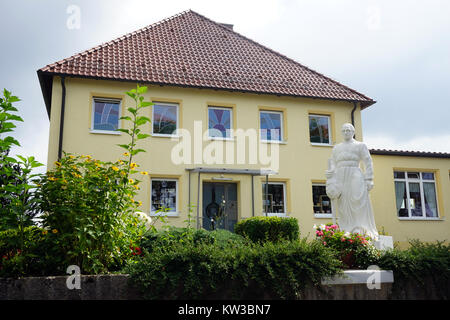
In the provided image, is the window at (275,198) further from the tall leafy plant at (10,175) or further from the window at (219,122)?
the tall leafy plant at (10,175)

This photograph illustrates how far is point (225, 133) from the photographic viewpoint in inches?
588

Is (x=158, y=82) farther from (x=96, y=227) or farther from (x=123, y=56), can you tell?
(x=96, y=227)

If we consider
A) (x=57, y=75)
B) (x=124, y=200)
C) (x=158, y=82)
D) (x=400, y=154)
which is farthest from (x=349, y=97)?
(x=124, y=200)

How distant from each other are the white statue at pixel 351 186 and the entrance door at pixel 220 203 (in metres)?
6.31

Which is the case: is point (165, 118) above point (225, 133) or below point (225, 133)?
above

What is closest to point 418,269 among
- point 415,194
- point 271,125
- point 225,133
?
point 225,133

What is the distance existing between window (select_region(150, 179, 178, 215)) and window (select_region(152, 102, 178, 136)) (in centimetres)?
163

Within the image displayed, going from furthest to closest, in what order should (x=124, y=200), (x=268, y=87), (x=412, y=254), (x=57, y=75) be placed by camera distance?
(x=268, y=87)
(x=57, y=75)
(x=412, y=254)
(x=124, y=200)

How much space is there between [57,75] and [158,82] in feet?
10.3

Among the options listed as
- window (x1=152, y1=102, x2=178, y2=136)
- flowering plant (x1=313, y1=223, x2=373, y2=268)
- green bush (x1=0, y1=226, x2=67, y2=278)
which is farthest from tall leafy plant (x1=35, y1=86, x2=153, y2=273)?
window (x1=152, y1=102, x2=178, y2=136)

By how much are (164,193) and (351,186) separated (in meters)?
7.23

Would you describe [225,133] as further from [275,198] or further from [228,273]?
[228,273]
